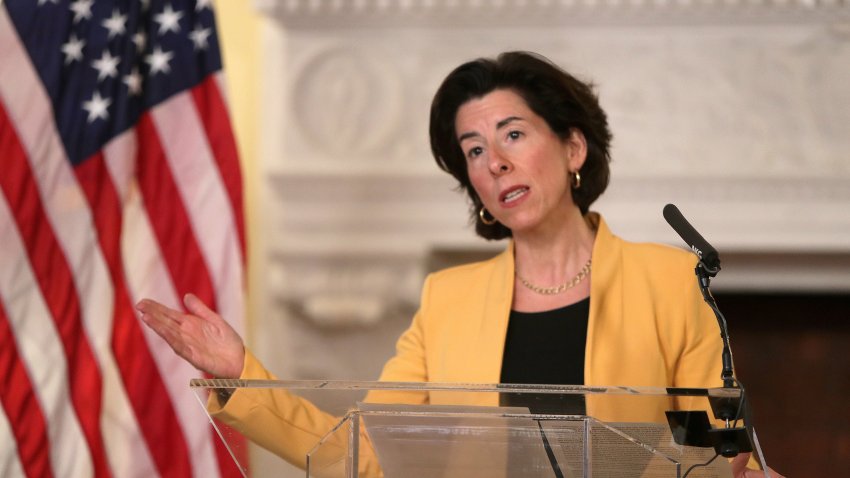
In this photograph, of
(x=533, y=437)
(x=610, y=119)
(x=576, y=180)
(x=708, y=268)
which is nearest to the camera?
(x=533, y=437)

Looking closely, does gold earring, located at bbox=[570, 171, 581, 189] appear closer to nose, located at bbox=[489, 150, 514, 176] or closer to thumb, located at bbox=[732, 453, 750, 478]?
nose, located at bbox=[489, 150, 514, 176]

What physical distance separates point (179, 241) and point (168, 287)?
0.14 meters

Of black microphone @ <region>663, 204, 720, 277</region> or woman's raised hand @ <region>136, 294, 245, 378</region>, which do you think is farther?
woman's raised hand @ <region>136, 294, 245, 378</region>

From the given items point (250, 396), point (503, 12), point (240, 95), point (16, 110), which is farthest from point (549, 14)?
point (250, 396)

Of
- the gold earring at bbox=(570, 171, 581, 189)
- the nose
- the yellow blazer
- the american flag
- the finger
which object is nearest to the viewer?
the finger

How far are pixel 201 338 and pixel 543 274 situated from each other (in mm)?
773

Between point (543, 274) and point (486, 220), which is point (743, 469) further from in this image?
point (486, 220)

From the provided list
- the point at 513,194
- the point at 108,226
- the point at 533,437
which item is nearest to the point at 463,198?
the point at 108,226

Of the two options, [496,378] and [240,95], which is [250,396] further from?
[240,95]

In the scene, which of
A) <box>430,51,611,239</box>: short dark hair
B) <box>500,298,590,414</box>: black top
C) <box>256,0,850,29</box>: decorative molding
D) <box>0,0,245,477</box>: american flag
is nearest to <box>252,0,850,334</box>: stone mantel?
<box>256,0,850,29</box>: decorative molding

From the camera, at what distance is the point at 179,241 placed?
2.98 m

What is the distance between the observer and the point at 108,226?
2.87m

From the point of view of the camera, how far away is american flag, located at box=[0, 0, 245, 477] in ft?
9.00

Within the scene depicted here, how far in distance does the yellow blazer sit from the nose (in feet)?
0.67
